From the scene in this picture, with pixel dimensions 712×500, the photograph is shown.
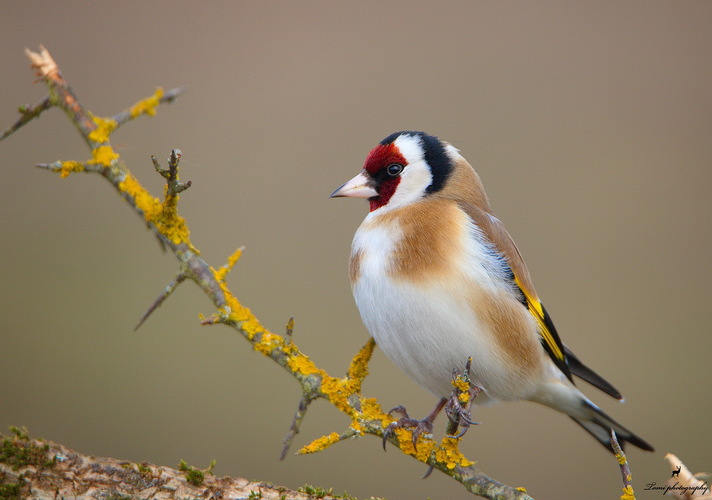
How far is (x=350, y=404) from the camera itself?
1.91 m

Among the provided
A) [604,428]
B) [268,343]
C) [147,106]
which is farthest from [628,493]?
[147,106]

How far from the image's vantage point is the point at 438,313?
7.32ft

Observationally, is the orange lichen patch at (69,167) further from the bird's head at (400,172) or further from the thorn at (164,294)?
the bird's head at (400,172)

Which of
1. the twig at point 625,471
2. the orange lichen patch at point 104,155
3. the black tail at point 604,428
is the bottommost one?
the twig at point 625,471

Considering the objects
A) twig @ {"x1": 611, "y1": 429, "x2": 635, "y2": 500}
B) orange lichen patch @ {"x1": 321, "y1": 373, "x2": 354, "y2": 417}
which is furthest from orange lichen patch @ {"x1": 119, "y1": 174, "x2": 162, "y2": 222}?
twig @ {"x1": 611, "y1": 429, "x2": 635, "y2": 500}

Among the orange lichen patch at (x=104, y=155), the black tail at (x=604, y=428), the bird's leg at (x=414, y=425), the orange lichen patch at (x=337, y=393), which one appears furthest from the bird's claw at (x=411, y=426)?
the orange lichen patch at (x=104, y=155)

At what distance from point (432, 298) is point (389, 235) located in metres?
0.26

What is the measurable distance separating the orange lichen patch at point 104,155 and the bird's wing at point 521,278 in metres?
1.09

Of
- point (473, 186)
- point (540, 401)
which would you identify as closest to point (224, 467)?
point (540, 401)

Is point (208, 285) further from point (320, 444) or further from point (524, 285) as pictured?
point (524, 285)

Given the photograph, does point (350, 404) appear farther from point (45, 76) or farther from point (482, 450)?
point (482, 450)

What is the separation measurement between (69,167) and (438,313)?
1.08 m

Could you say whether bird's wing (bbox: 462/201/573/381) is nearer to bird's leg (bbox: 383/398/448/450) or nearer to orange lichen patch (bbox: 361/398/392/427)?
bird's leg (bbox: 383/398/448/450)

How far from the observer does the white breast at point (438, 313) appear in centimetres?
224
